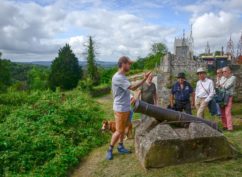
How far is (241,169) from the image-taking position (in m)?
5.78

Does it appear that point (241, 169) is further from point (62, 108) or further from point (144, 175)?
point (62, 108)

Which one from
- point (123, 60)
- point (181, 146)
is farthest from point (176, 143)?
point (123, 60)

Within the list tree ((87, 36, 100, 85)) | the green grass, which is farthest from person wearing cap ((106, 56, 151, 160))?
tree ((87, 36, 100, 85))

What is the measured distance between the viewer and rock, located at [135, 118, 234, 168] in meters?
5.93

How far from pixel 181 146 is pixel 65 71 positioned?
3740 cm

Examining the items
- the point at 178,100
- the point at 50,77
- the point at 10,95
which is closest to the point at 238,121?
the point at 178,100

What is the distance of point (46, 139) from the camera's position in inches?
343

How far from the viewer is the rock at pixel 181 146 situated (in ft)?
19.4

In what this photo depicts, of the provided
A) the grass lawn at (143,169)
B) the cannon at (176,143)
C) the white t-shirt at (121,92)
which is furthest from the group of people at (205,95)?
the white t-shirt at (121,92)

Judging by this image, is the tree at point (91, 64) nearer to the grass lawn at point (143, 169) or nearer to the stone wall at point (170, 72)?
the stone wall at point (170, 72)

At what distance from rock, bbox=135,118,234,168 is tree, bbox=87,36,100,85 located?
113 feet

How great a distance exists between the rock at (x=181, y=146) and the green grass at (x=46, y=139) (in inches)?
80.0

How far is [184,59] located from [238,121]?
17.9 feet

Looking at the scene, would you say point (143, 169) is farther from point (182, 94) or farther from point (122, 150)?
point (182, 94)
